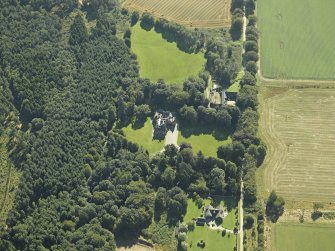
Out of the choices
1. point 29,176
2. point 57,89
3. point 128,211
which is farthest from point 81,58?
point 128,211

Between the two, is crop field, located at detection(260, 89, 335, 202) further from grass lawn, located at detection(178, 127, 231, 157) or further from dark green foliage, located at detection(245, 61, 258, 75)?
grass lawn, located at detection(178, 127, 231, 157)

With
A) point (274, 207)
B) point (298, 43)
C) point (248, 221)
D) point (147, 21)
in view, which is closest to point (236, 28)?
point (298, 43)

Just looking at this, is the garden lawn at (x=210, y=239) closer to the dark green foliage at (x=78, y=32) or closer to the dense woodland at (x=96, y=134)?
the dense woodland at (x=96, y=134)

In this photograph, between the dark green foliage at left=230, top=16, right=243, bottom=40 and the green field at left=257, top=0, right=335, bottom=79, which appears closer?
the green field at left=257, top=0, right=335, bottom=79

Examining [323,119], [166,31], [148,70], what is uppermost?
[166,31]

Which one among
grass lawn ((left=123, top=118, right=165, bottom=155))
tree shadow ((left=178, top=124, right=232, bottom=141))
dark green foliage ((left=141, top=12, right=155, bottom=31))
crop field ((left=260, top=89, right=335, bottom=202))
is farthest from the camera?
dark green foliage ((left=141, top=12, right=155, bottom=31))

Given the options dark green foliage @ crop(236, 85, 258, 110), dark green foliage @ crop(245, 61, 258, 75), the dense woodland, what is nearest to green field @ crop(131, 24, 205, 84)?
the dense woodland

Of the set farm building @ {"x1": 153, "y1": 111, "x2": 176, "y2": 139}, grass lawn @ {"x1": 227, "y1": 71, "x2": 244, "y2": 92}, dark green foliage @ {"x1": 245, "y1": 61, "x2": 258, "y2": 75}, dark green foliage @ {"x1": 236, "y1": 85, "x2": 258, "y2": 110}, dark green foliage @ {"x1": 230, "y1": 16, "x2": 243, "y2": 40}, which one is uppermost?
dark green foliage @ {"x1": 230, "y1": 16, "x2": 243, "y2": 40}

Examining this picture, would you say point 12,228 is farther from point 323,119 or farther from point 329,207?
point 323,119
